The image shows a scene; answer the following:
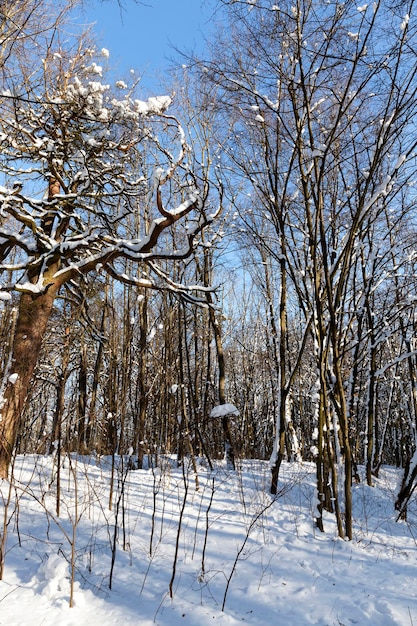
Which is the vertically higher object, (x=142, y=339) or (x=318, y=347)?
(x=142, y=339)

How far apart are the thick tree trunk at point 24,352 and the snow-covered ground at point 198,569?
1.17m

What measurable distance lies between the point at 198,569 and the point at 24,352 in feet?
12.0

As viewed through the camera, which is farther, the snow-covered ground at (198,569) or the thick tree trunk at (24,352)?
the thick tree trunk at (24,352)

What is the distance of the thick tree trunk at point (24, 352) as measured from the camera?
493cm

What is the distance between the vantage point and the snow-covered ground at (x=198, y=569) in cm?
236

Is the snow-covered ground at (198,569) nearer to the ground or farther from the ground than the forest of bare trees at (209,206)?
nearer to the ground

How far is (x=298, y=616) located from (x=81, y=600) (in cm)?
135

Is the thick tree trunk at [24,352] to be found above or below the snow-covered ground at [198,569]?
above

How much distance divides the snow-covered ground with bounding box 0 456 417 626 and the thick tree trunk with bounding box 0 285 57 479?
1172mm

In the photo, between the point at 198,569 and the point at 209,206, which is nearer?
the point at 198,569

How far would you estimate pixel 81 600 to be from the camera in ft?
Answer: 7.80

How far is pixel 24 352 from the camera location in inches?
209

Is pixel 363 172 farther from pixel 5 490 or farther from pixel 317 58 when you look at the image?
pixel 5 490

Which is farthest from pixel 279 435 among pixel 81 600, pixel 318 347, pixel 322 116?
pixel 322 116
